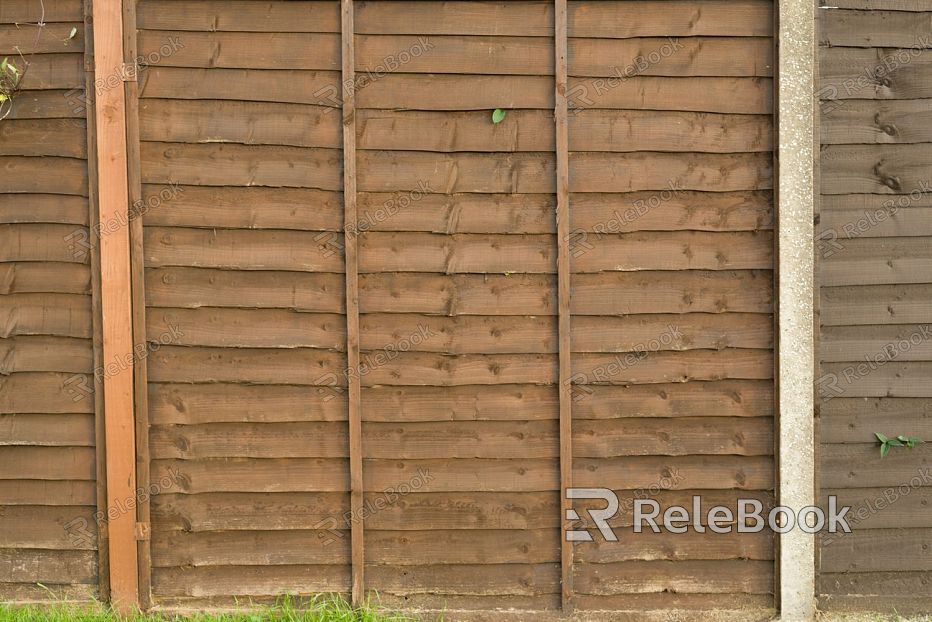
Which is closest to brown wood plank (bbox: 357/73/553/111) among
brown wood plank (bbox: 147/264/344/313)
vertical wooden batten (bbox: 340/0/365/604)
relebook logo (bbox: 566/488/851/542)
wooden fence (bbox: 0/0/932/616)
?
wooden fence (bbox: 0/0/932/616)

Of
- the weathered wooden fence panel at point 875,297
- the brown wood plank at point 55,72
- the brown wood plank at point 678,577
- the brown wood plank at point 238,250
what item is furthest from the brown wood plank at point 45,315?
the weathered wooden fence panel at point 875,297

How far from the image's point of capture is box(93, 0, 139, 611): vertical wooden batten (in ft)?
10.8

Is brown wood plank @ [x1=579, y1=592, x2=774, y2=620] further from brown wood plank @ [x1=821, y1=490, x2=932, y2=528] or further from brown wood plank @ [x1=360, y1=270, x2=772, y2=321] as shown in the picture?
brown wood plank @ [x1=360, y1=270, x2=772, y2=321]

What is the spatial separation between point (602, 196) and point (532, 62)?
2.09 feet

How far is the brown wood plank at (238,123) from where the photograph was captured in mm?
3350

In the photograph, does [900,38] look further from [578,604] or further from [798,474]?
[578,604]

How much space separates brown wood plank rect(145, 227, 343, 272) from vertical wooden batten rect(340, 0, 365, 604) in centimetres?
11

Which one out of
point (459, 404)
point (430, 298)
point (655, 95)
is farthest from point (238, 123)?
point (655, 95)

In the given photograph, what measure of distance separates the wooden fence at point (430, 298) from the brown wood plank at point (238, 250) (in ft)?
0.04

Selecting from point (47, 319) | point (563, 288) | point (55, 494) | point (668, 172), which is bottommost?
point (55, 494)

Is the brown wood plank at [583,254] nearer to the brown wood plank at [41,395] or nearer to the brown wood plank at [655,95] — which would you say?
the brown wood plank at [655,95]

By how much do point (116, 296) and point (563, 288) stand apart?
6.15 ft

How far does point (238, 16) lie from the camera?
3.35 m

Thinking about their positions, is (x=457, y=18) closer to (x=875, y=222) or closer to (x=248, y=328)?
(x=248, y=328)
